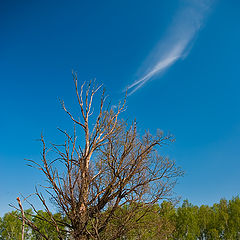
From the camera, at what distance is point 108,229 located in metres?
4.26

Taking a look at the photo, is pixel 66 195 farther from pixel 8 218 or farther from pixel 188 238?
pixel 8 218

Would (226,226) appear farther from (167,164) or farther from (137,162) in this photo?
(137,162)

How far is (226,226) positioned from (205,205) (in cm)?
465

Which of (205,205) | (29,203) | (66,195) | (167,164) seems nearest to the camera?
(29,203)

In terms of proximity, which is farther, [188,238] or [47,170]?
[188,238]

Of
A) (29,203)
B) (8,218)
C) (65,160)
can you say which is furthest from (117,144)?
(8,218)

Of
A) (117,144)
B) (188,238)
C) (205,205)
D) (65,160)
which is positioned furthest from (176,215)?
(65,160)

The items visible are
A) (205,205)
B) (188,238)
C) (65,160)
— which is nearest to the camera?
(65,160)

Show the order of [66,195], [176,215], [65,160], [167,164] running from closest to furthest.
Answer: [66,195] < [65,160] < [167,164] < [176,215]

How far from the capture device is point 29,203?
3.43 meters

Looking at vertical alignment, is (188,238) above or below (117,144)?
below

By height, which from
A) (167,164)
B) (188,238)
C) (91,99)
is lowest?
(188,238)

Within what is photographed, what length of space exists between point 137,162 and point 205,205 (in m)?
32.3

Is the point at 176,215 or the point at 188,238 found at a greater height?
the point at 176,215
